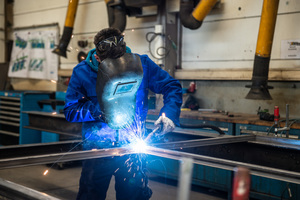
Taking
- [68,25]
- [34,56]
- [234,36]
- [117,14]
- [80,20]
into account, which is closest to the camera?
[234,36]

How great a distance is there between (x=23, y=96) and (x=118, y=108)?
11.3 feet

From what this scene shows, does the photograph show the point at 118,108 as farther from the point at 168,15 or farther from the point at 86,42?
the point at 86,42

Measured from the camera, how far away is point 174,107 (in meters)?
1.95

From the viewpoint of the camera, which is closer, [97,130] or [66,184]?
[97,130]

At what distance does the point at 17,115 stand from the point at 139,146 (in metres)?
3.62

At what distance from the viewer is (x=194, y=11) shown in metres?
3.60

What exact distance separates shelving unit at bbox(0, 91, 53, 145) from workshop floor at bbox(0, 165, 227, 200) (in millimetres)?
560

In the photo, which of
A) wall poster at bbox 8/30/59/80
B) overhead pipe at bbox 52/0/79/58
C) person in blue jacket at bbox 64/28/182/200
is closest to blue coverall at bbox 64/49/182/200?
person in blue jacket at bbox 64/28/182/200

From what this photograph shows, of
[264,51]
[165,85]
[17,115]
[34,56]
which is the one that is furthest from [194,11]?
[34,56]

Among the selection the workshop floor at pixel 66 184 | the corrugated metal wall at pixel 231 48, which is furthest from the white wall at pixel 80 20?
the workshop floor at pixel 66 184

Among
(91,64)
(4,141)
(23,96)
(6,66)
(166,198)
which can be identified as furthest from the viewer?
(6,66)

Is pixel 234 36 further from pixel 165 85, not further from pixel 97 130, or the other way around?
pixel 97 130

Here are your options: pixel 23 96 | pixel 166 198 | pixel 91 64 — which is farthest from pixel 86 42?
pixel 91 64

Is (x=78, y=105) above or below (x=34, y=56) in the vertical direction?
below
